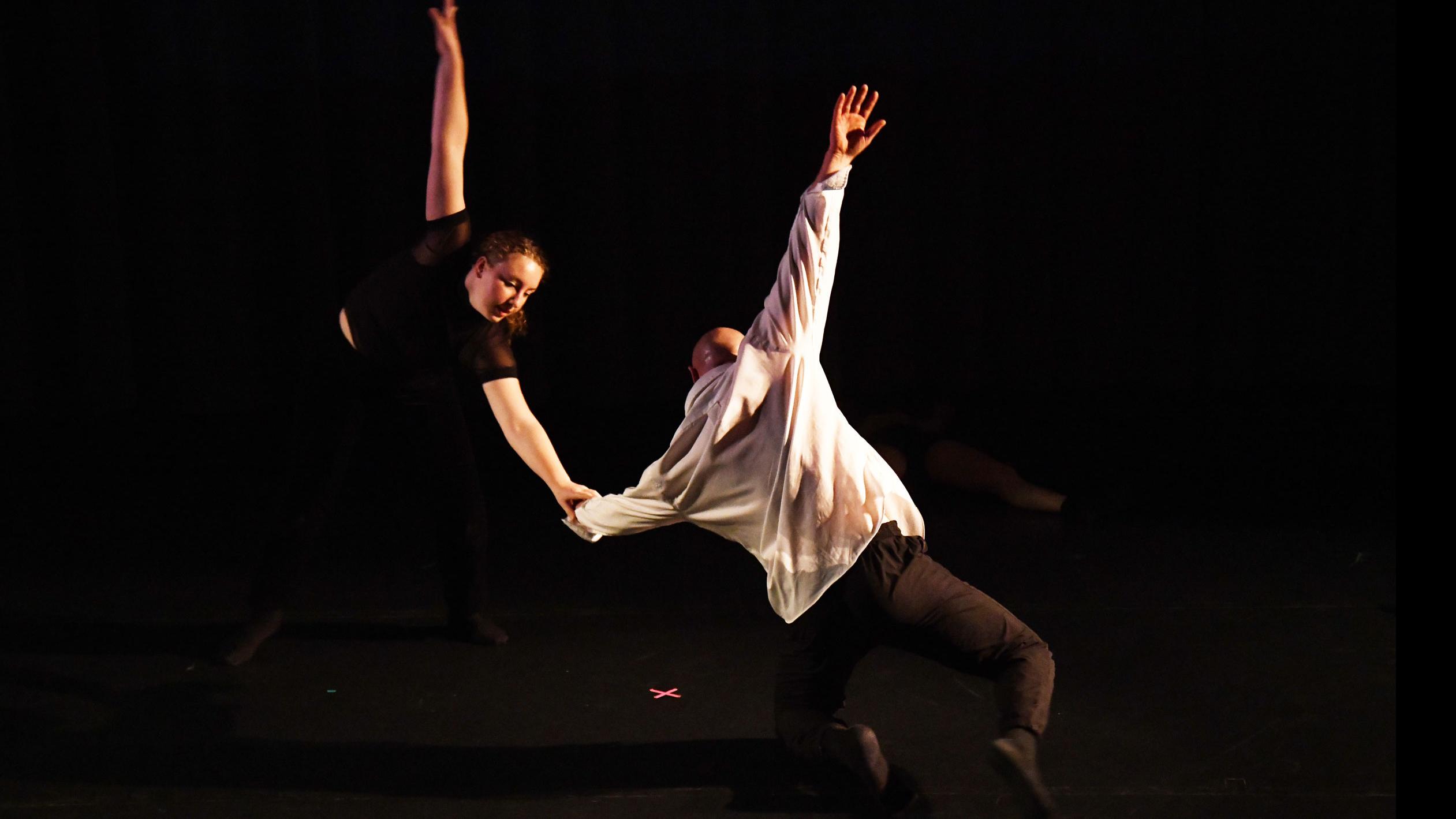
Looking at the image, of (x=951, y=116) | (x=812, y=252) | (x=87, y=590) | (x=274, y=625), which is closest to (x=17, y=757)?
(x=274, y=625)

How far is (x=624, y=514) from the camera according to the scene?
2184mm

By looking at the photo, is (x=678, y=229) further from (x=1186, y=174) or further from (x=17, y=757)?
(x=17, y=757)

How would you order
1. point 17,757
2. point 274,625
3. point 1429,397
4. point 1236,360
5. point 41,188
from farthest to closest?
point 1236,360
point 41,188
point 1429,397
point 274,625
point 17,757

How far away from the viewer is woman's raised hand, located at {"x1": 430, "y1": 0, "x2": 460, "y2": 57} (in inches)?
93.4

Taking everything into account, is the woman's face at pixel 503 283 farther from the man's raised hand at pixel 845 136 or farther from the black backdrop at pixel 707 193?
the black backdrop at pixel 707 193

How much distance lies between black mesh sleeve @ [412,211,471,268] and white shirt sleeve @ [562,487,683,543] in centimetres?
61

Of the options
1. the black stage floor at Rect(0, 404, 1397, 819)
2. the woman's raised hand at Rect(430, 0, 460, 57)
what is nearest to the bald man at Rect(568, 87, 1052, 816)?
the black stage floor at Rect(0, 404, 1397, 819)

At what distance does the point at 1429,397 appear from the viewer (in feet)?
10.6

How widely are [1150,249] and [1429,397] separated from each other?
2.01 m

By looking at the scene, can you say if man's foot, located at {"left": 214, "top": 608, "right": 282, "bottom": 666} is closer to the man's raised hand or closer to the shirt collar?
the shirt collar

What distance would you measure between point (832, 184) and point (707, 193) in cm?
311

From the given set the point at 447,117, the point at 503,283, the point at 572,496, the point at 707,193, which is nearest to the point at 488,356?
the point at 503,283

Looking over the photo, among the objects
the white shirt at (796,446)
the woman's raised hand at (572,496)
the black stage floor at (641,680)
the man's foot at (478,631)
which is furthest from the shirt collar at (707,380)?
the man's foot at (478,631)

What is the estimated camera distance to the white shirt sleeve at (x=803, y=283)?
194cm
